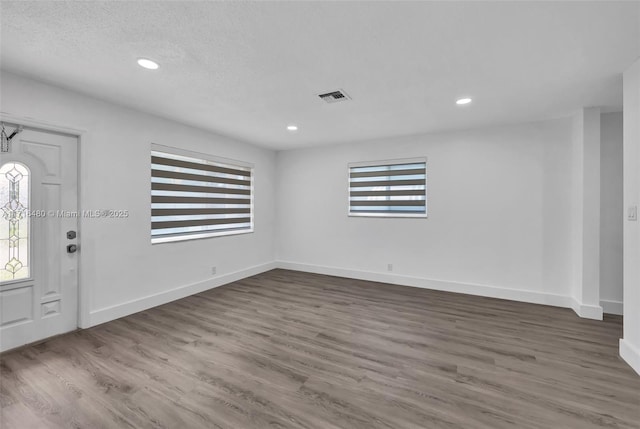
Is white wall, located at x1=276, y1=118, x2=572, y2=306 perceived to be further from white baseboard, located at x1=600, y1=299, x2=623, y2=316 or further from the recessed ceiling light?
the recessed ceiling light

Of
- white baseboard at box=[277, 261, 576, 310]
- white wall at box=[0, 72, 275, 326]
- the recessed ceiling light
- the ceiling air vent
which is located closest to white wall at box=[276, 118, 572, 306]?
white baseboard at box=[277, 261, 576, 310]

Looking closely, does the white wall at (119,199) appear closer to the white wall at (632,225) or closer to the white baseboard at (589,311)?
the white wall at (632,225)

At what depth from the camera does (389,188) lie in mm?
4996

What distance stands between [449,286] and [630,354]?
2177 mm

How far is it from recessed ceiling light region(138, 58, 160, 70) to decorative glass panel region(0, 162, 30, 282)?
62.6 inches

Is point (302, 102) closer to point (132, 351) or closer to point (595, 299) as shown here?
point (132, 351)

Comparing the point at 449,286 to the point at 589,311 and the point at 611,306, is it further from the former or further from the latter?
the point at 611,306

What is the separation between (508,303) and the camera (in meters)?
3.91

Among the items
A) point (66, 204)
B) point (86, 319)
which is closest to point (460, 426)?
point (86, 319)

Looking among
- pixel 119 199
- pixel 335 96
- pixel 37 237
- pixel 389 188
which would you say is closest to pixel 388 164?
pixel 389 188

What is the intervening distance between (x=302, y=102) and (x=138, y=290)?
3.15 meters

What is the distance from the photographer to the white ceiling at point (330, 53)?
5.75 feet

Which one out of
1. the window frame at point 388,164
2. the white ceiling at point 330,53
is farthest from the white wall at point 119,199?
the window frame at point 388,164

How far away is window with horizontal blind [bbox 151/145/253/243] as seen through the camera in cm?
390
